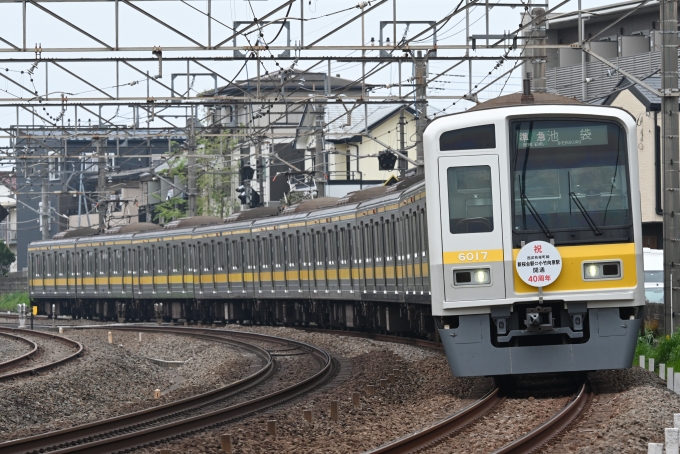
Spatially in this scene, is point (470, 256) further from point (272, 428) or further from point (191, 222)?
point (191, 222)

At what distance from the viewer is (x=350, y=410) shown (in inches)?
484

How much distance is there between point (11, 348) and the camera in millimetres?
25797

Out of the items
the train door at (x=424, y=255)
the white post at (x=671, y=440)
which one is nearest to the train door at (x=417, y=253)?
the train door at (x=424, y=255)

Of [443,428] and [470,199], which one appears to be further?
[470,199]

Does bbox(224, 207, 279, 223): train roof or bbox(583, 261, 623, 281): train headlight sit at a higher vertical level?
bbox(224, 207, 279, 223): train roof

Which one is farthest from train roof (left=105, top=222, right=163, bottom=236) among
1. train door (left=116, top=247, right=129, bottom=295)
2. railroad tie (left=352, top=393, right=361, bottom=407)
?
railroad tie (left=352, top=393, right=361, bottom=407)

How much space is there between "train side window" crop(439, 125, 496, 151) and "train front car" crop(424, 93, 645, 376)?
12mm

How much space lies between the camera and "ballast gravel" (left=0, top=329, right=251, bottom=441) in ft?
46.3

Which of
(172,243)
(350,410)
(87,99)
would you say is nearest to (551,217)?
(350,410)

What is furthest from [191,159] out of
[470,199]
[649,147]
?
[470,199]

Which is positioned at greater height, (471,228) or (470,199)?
(470,199)

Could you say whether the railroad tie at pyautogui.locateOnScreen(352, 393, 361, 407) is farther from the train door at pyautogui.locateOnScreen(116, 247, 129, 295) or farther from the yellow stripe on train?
the train door at pyautogui.locateOnScreen(116, 247, 129, 295)

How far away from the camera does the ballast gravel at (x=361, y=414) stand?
10117mm

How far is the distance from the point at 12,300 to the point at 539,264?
5174 cm
